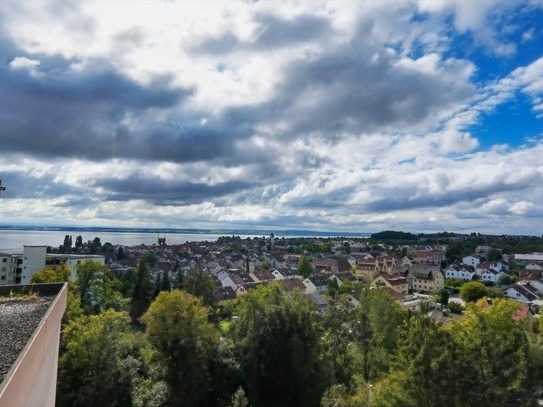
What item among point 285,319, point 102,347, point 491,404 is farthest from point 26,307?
point 285,319

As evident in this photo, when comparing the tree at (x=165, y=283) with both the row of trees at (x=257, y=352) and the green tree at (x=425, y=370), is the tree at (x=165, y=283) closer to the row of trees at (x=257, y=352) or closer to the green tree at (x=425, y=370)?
the row of trees at (x=257, y=352)

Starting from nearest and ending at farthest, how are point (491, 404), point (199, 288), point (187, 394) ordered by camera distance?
1. point (491, 404)
2. point (187, 394)
3. point (199, 288)

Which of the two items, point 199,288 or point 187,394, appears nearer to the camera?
point 187,394

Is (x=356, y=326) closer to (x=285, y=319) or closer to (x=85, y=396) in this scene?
(x=285, y=319)

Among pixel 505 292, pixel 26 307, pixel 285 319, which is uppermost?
pixel 26 307

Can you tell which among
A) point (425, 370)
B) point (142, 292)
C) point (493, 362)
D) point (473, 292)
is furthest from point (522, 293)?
point (425, 370)

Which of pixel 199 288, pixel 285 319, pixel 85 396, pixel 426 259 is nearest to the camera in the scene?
pixel 85 396

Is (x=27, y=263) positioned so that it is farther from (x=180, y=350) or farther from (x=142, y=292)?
(x=180, y=350)
